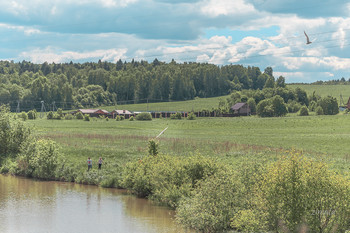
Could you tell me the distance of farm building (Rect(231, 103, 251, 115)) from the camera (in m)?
183

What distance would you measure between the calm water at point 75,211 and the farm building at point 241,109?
135m

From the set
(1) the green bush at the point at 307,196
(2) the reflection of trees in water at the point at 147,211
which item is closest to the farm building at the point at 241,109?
(2) the reflection of trees in water at the point at 147,211

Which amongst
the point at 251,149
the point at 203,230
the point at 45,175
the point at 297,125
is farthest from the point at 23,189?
the point at 297,125

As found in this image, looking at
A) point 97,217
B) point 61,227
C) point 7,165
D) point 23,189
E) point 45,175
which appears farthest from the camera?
point 7,165

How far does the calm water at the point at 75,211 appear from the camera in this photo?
3476 centimetres

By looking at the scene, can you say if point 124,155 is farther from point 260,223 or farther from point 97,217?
point 260,223

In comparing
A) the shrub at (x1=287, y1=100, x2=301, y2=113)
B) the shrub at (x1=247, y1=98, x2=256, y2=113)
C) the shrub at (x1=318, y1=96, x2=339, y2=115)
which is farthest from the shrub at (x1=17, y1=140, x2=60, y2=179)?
the shrub at (x1=287, y1=100, x2=301, y2=113)

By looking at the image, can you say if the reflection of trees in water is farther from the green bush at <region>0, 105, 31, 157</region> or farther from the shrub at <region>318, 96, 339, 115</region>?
the shrub at <region>318, 96, 339, 115</region>

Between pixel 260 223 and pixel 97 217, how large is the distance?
16013 millimetres

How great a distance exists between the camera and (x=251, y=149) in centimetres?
6506

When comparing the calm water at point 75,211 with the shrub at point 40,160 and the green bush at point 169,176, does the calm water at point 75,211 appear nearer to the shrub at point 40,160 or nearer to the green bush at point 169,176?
the green bush at point 169,176

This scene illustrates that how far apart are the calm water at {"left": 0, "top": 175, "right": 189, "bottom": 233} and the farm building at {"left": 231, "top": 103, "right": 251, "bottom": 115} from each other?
444 feet

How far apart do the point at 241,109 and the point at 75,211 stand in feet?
492

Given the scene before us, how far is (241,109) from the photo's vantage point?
185500 millimetres
